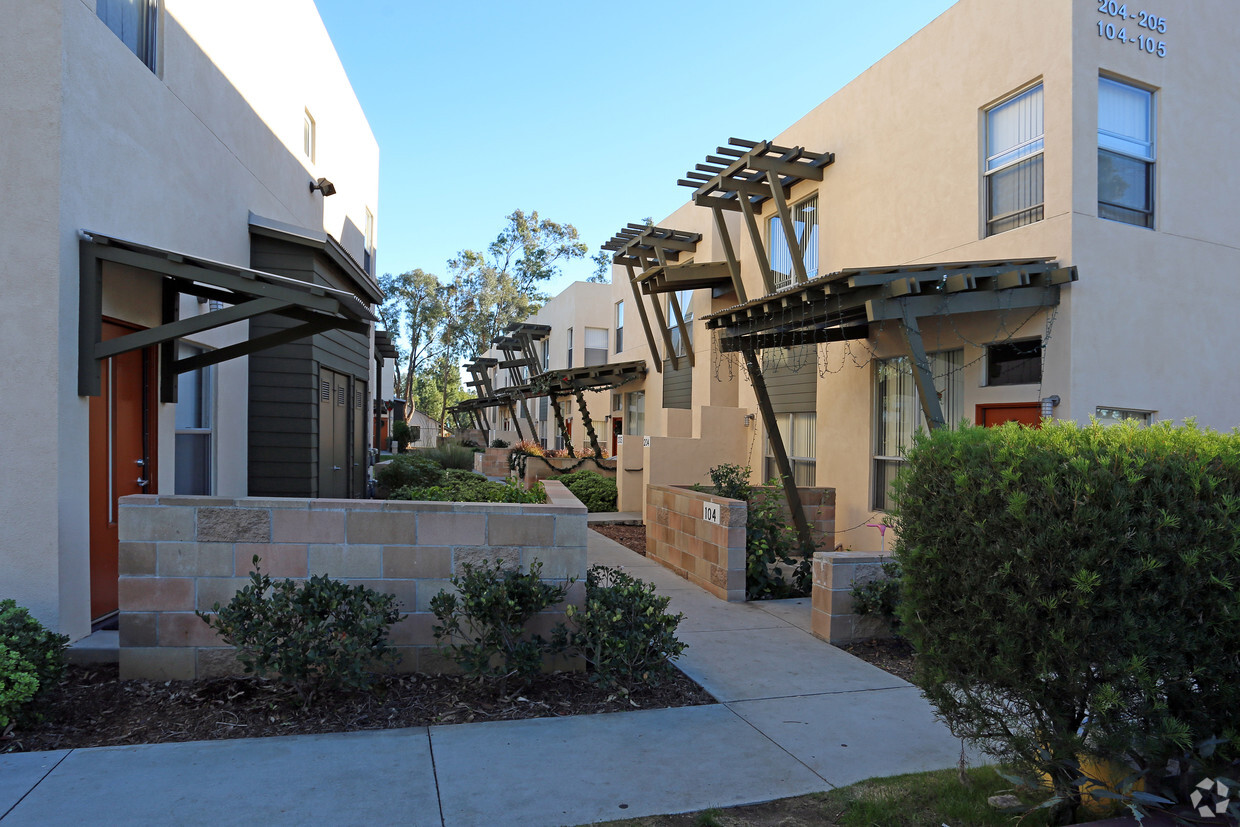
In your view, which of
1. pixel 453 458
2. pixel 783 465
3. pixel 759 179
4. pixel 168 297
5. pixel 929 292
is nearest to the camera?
pixel 168 297

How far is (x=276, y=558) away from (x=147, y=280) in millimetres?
3165

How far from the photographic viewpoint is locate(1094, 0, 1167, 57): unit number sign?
8.28 meters

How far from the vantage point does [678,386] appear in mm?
18953

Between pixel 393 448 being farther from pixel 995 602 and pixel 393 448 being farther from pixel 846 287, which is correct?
pixel 995 602

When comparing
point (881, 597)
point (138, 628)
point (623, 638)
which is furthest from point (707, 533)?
point (138, 628)

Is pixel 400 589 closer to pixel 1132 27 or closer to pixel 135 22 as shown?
pixel 135 22

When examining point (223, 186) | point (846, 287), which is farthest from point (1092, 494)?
point (223, 186)

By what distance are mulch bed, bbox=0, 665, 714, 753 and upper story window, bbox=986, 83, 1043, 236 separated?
6.56 metres

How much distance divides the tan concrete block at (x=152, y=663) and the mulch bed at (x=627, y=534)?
7.18m

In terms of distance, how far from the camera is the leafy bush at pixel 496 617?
515cm

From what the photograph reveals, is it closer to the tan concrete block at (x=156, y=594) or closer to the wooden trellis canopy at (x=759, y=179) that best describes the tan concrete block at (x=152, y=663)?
the tan concrete block at (x=156, y=594)

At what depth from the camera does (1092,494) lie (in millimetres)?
3070

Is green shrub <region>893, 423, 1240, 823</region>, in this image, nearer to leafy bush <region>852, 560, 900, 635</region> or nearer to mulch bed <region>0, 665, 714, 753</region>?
mulch bed <region>0, 665, 714, 753</region>

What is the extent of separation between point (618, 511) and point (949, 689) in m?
13.6
